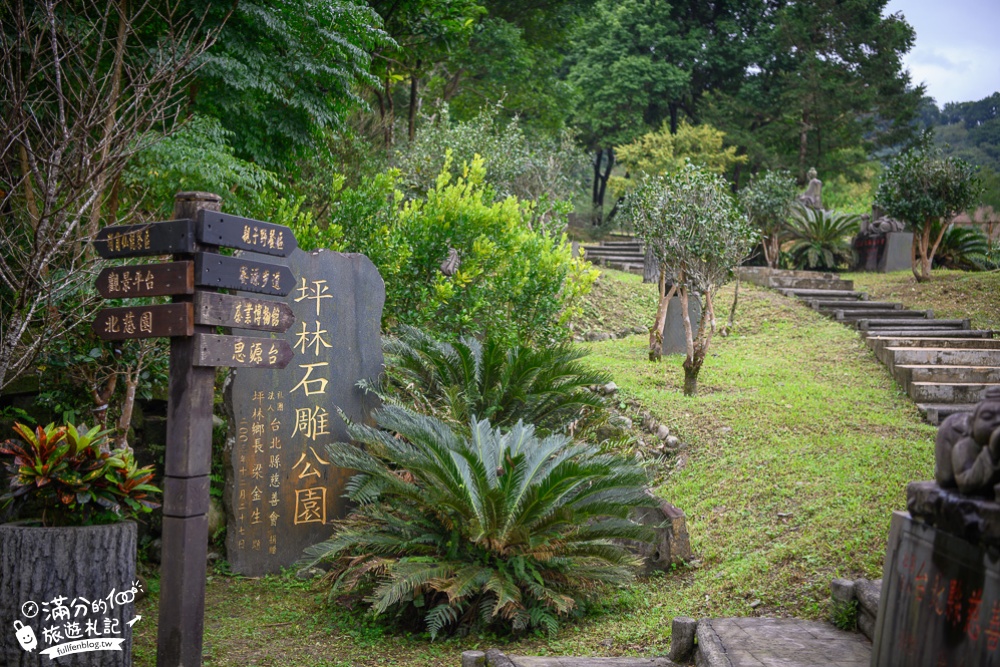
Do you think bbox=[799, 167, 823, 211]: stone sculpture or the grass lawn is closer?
the grass lawn

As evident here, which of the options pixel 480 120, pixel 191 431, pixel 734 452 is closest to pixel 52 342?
pixel 191 431

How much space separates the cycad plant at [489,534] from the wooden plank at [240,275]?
1.51m

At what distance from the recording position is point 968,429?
3008mm

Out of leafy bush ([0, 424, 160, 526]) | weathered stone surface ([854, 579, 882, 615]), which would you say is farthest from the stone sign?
weathered stone surface ([854, 579, 882, 615])

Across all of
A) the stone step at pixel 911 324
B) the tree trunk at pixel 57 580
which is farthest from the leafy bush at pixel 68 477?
the stone step at pixel 911 324

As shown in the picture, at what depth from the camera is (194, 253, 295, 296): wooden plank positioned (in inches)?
178

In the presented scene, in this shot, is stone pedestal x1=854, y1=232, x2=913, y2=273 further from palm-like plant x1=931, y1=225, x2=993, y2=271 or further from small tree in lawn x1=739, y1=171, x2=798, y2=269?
small tree in lawn x1=739, y1=171, x2=798, y2=269

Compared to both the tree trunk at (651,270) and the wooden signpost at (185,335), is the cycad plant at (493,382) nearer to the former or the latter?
the wooden signpost at (185,335)

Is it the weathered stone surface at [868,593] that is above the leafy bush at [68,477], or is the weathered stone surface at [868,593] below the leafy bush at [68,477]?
below

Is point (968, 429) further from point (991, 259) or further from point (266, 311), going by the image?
point (991, 259)

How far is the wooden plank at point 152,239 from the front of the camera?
4.50 meters

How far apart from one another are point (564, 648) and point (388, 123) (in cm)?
1219

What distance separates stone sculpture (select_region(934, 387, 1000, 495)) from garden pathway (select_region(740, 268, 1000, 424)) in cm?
516

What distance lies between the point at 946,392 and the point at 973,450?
7.08m
